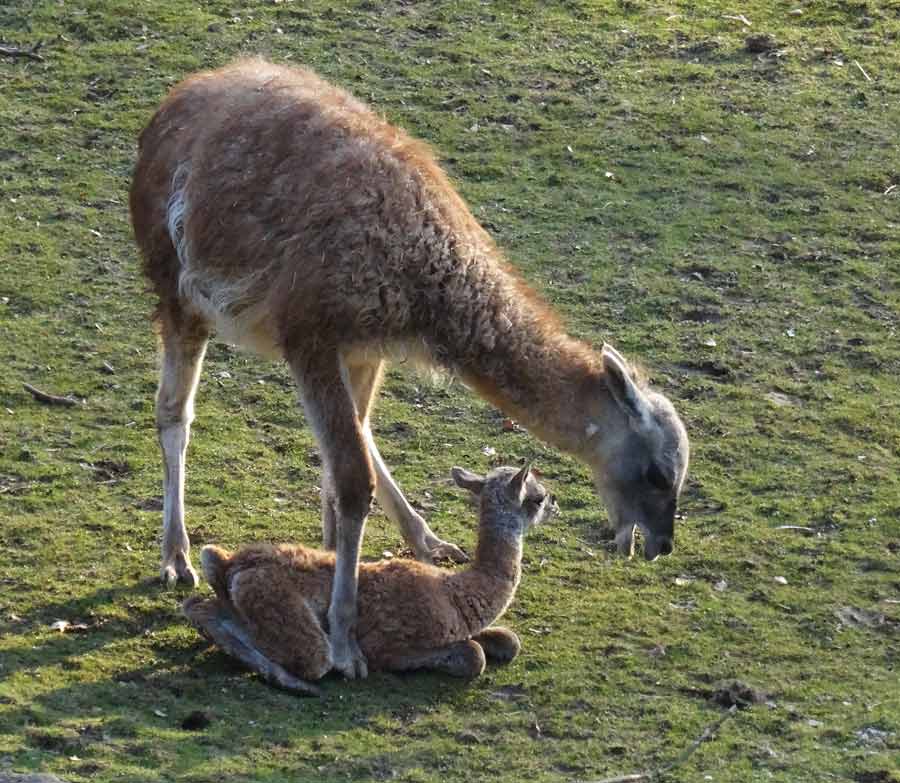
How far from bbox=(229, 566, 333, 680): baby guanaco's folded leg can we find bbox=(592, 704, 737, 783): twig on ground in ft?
4.20

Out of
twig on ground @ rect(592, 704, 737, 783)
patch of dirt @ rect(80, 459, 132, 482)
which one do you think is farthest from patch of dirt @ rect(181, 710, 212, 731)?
patch of dirt @ rect(80, 459, 132, 482)

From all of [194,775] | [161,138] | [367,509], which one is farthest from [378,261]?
[194,775]

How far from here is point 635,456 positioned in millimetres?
8312

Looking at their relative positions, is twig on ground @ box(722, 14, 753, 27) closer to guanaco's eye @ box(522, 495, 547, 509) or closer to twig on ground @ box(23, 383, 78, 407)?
twig on ground @ box(23, 383, 78, 407)

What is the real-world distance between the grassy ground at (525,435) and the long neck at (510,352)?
1.05 m

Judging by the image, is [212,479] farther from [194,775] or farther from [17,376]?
[194,775]

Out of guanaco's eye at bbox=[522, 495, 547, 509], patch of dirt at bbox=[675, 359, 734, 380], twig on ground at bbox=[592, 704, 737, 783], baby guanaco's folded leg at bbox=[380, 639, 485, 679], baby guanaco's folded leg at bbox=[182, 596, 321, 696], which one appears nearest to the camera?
twig on ground at bbox=[592, 704, 737, 783]

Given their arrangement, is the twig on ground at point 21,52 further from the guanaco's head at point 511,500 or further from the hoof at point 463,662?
the hoof at point 463,662

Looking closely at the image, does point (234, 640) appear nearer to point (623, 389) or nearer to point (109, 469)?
point (623, 389)

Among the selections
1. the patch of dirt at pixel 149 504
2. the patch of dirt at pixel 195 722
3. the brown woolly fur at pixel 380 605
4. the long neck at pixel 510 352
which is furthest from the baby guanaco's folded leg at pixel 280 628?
the patch of dirt at pixel 149 504

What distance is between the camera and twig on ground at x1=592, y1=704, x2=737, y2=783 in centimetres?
730

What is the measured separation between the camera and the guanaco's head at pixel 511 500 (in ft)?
27.6

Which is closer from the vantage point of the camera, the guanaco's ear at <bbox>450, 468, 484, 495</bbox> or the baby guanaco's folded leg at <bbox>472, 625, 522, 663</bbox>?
the baby guanaco's folded leg at <bbox>472, 625, 522, 663</bbox>

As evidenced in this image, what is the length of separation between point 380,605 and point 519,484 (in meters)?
0.87
